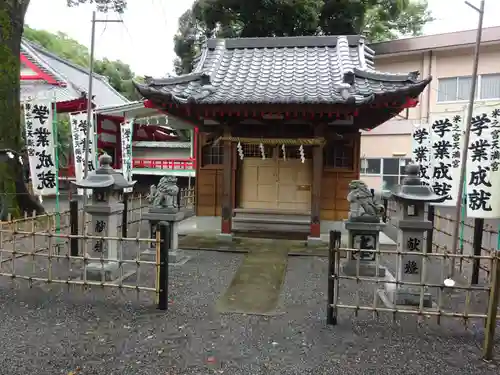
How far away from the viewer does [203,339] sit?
14.9ft

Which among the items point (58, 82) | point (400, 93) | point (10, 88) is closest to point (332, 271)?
point (400, 93)

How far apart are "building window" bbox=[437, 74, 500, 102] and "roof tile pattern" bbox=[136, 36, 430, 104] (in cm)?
1013

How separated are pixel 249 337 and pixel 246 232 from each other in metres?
6.02

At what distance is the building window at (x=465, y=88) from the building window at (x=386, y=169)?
4.01 m

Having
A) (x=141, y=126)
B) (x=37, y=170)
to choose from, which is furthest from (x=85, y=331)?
(x=141, y=126)

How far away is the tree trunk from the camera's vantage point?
36.2 ft

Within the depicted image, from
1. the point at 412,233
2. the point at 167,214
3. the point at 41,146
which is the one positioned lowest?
the point at 167,214

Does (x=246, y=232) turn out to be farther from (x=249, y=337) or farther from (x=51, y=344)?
(x=51, y=344)

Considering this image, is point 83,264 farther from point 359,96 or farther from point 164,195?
point 359,96

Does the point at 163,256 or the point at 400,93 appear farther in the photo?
the point at 400,93

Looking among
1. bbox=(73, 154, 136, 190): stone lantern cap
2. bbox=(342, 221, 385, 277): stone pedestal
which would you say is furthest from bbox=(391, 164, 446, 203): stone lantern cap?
bbox=(73, 154, 136, 190): stone lantern cap

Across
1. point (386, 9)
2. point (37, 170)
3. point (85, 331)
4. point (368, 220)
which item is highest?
point (386, 9)

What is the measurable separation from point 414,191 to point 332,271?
1914 millimetres

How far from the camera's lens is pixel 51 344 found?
171 inches
